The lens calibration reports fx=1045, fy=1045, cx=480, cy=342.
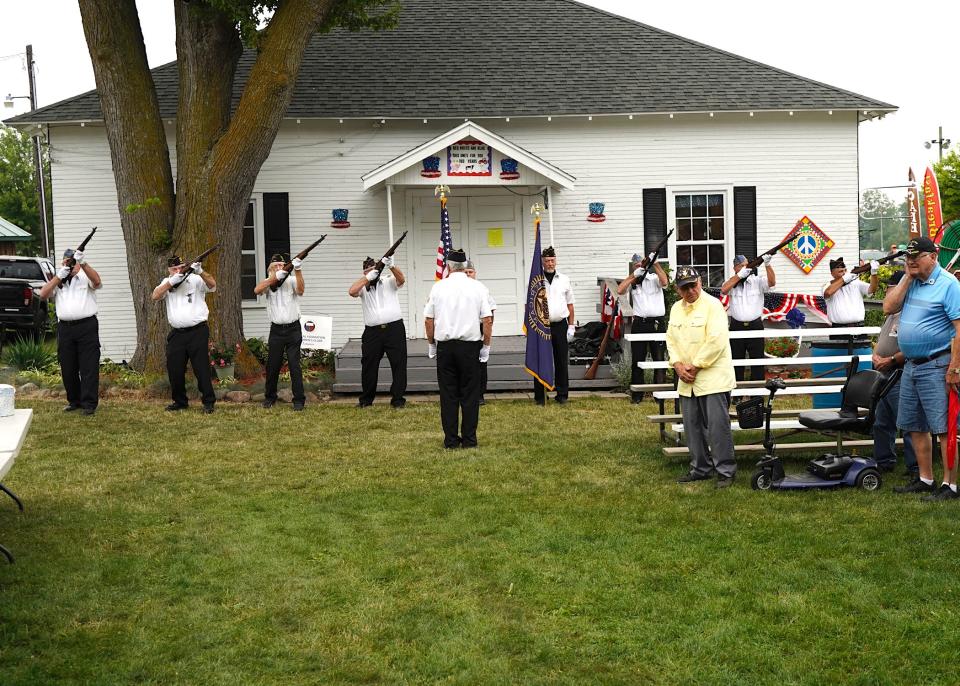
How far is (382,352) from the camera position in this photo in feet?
44.4

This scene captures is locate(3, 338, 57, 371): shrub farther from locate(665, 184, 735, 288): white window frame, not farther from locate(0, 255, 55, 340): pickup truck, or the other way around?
locate(665, 184, 735, 288): white window frame

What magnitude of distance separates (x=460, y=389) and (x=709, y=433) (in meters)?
2.85

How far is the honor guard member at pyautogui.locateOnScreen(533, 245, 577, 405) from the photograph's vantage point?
13.6m

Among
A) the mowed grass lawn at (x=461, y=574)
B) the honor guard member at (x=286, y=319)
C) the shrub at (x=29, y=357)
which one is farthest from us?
the shrub at (x=29, y=357)

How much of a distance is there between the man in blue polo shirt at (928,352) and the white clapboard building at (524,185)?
9.75m

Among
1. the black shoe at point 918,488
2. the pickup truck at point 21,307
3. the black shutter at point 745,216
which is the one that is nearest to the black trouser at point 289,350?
the black shoe at point 918,488

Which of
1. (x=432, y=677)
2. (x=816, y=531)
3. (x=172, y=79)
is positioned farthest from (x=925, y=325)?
(x=172, y=79)

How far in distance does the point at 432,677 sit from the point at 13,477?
19.4 feet

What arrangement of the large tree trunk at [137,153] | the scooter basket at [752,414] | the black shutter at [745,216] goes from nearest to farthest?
the scooter basket at [752,414] → the large tree trunk at [137,153] → the black shutter at [745,216]

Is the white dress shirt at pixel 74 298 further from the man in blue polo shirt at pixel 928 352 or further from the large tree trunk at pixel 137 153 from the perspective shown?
the man in blue polo shirt at pixel 928 352

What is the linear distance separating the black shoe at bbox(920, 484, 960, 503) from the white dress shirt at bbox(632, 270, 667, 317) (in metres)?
6.29

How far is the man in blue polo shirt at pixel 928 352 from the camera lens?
7766 mm

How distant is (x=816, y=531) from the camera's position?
7.09 metres

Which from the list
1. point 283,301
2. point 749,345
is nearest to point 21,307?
point 283,301
